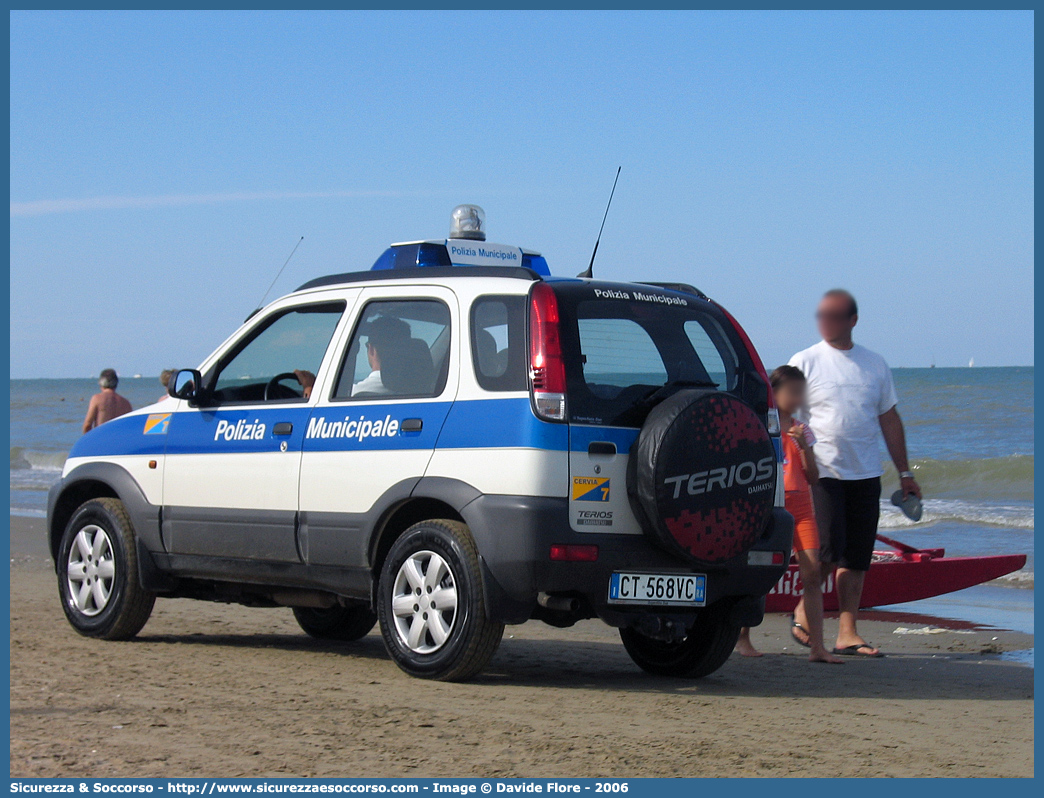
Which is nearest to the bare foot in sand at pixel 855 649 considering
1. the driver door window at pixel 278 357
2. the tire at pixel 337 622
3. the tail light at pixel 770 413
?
the tail light at pixel 770 413

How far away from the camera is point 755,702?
5953 mm

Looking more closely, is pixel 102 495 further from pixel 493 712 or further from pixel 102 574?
pixel 493 712

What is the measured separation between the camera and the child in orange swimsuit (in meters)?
7.21

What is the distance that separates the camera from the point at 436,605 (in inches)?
236

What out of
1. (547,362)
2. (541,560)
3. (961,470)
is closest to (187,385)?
(547,362)

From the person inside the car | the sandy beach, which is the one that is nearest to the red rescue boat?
the sandy beach

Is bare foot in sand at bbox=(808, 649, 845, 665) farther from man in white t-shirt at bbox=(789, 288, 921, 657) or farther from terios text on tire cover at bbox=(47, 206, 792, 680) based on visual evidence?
terios text on tire cover at bbox=(47, 206, 792, 680)

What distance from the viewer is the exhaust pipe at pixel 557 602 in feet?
18.9

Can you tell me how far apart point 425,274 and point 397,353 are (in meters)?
0.42

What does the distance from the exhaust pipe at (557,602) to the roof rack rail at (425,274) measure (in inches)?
56.9

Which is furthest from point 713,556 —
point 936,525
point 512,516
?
point 936,525

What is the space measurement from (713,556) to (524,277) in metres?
1.54

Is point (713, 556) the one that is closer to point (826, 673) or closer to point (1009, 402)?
point (826, 673)

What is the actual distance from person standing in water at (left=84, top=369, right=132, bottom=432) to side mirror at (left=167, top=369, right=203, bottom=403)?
6.69 meters
